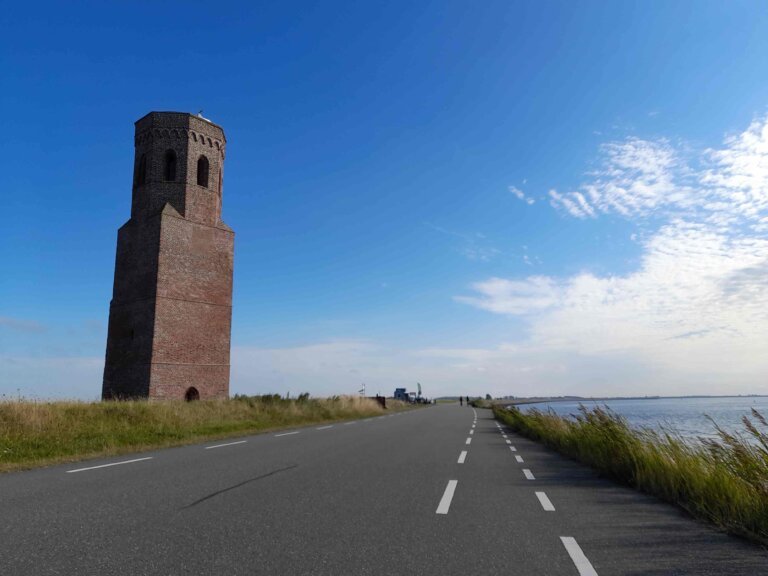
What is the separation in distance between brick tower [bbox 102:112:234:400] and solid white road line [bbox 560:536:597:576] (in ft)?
93.9

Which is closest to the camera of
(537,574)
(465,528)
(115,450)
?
(537,574)

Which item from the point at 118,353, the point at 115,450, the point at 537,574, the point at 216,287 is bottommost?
the point at 537,574

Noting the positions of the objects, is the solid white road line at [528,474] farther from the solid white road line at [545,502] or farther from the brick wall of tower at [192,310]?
the brick wall of tower at [192,310]

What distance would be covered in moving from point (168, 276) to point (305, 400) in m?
10.8

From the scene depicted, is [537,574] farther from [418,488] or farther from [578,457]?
[578,457]

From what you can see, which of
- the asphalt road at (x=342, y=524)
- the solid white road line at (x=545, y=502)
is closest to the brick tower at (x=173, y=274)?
the asphalt road at (x=342, y=524)

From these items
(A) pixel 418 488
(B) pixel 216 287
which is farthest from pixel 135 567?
(B) pixel 216 287

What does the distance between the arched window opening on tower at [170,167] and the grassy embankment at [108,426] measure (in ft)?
52.7

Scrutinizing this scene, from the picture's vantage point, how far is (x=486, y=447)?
14062 millimetres

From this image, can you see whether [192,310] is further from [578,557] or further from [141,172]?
[578,557]

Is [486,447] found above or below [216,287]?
below

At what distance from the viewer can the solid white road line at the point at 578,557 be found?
4.21m

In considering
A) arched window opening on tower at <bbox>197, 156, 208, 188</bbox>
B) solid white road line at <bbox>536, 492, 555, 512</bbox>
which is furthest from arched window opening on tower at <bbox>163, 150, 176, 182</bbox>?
solid white road line at <bbox>536, 492, 555, 512</bbox>

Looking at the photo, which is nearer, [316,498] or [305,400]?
[316,498]
